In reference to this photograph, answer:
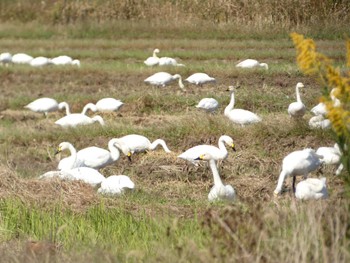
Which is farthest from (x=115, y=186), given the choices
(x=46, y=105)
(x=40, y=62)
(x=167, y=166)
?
(x=40, y=62)

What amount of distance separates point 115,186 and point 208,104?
564 centimetres

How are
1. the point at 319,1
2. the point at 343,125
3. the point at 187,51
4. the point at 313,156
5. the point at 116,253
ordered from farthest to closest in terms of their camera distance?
the point at 187,51
the point at 319,1
the point at 313,156
the point at 116,253
the point at 343,125

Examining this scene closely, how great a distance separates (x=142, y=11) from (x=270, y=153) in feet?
52.8

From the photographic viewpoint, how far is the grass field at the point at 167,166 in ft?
18.6

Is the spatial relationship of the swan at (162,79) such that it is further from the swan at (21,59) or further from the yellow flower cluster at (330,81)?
the yellow flower cluster at (330,81)

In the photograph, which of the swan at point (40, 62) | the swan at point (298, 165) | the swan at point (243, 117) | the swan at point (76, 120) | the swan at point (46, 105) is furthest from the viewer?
the swan at point (40, 62)

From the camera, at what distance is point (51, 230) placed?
24.5 ft

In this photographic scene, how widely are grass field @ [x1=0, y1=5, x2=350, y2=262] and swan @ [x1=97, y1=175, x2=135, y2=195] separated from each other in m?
0.11

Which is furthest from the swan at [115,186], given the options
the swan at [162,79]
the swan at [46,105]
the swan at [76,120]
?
the swan at [162,79]

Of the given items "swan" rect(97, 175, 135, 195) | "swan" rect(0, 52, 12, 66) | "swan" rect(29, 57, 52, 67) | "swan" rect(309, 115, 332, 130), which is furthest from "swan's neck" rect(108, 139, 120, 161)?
"swan" rect(0, 52, 12, 66)

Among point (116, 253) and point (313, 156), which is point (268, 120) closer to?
point (313, 156)

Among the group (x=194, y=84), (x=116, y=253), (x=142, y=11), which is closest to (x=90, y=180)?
(x=116, y=253)

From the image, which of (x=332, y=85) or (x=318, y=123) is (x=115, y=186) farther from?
(x=332, y=85)

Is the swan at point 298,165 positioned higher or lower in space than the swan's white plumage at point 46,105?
higher
